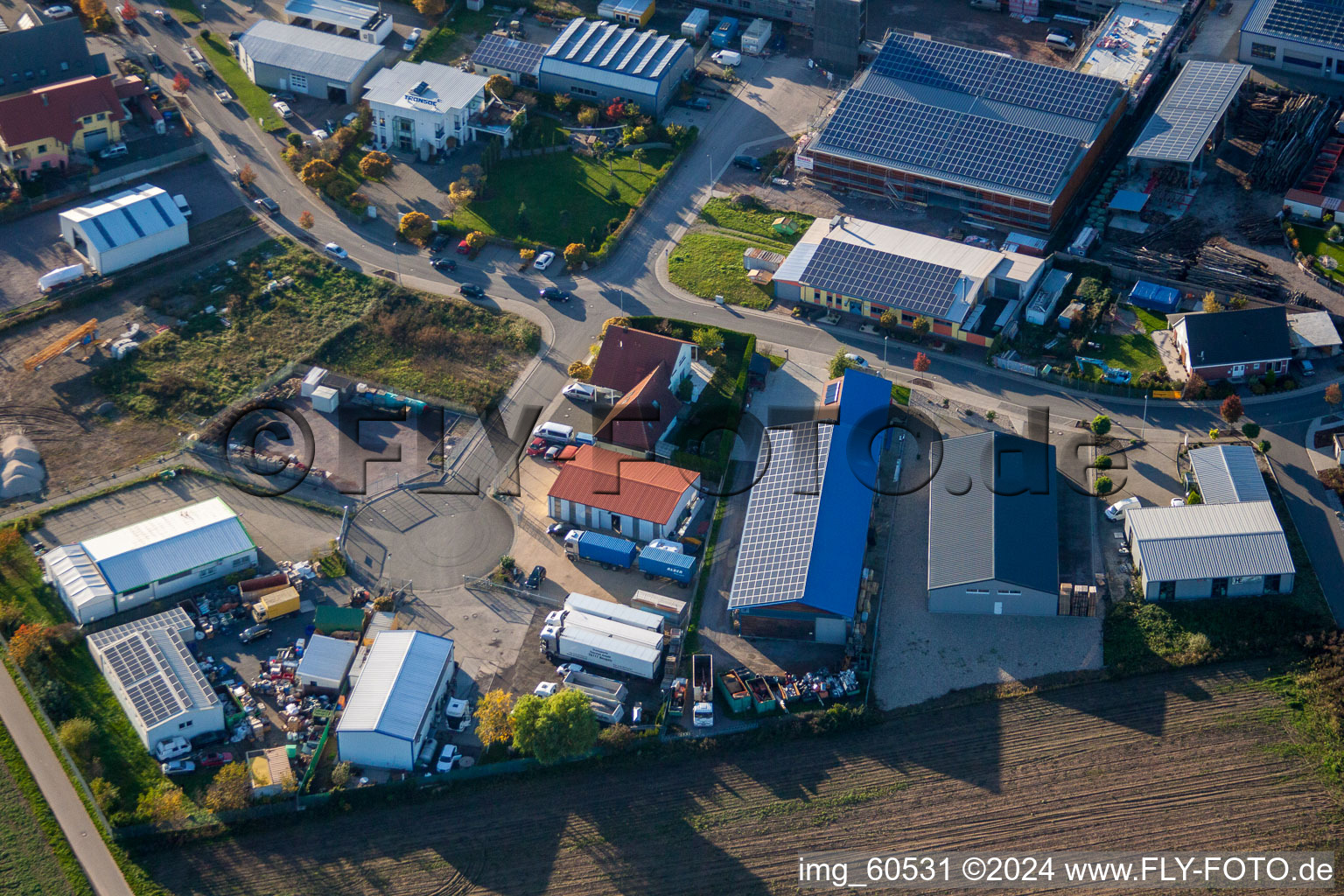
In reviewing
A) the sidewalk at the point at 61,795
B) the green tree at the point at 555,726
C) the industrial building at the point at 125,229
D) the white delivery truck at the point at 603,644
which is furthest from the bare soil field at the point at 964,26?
the sidewalk at the point at 61,795

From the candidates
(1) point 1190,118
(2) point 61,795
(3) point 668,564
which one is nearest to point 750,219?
(1) point 1190,118

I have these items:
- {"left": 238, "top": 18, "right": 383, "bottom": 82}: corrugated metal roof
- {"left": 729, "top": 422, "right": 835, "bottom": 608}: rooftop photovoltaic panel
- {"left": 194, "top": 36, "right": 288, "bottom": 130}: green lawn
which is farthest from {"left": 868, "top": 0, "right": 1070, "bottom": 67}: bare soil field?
{"left": 194, "top": 36, "right": 288, "bottom": 130}: green lawn

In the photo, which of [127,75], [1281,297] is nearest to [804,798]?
[1281,297]

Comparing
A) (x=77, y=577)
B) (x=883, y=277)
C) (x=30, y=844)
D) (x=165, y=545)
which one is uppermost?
(x=883, y=277)

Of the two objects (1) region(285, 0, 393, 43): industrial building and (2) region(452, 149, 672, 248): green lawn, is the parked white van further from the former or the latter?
(1) region(285, 0, 393, 43): industrial building

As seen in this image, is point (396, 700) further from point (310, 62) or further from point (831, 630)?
point (310, 62)

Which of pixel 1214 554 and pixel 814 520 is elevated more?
pixel 1214 554

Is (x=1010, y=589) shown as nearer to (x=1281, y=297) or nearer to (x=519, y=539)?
(x=519, y=539)
